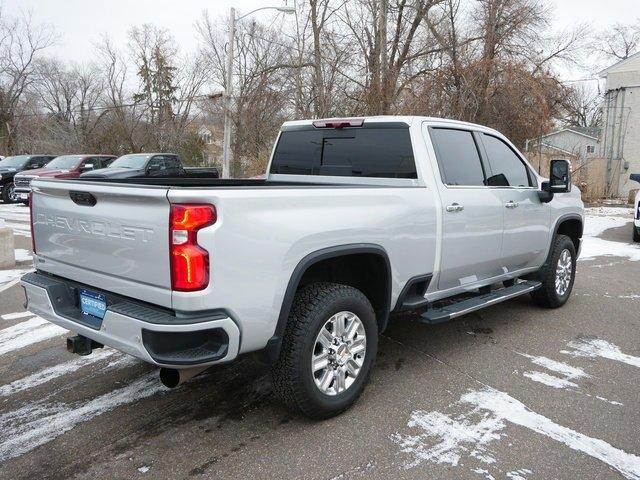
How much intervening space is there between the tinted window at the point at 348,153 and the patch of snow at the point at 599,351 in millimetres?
2214

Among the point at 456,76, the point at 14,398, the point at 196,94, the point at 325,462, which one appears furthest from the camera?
the point at 196,94

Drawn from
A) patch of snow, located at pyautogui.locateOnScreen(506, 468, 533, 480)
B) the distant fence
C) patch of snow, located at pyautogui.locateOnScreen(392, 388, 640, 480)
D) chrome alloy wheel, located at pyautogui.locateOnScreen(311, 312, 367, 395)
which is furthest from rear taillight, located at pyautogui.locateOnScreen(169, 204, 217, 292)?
the distant fence

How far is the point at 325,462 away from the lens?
290cm

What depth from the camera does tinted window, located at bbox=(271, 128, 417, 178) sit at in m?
4.11

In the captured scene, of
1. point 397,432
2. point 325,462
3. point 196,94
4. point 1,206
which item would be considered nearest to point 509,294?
point 397,432

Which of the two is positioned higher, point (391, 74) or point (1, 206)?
point (391, 74)

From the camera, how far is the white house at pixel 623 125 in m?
24.1

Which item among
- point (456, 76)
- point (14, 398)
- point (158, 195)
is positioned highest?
→ point (456, 76)

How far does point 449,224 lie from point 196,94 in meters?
39.2

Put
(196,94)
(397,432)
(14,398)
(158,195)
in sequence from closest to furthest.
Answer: (158,195), (397,432), (14,398), (196,94)

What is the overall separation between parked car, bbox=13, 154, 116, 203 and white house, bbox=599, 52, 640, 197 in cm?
2173

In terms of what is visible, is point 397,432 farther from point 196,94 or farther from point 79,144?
point 79,144

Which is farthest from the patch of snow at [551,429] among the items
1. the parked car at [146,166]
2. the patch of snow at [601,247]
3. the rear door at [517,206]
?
the parked car at [146,166]

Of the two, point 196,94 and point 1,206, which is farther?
point 196,94
